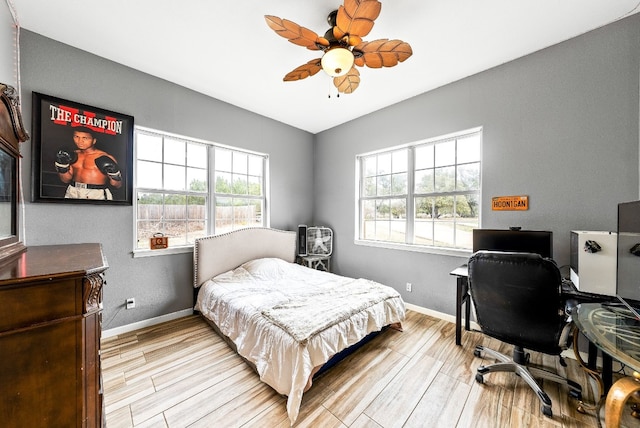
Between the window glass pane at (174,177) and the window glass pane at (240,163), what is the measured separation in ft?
2.34

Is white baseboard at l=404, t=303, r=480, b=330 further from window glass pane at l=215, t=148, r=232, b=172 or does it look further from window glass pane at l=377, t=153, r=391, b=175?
window glass pane at l=215, t=148, r=232, b=172

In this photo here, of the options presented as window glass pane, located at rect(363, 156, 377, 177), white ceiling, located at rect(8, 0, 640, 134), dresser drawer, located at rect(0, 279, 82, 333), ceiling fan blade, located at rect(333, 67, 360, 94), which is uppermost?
white ceiling, located at rect(8, 0, 640, 134)

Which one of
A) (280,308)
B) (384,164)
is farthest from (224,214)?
(384,164)

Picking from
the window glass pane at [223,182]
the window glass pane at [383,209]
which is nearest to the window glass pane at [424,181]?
the window glass pane at [383,209]

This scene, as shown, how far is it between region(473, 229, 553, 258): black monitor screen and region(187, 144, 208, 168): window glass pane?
11.2 feet

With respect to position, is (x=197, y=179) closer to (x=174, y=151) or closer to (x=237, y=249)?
(x=174, y=151)

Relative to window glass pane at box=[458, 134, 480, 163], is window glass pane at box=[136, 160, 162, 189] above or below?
below

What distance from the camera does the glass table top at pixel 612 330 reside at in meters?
0.98

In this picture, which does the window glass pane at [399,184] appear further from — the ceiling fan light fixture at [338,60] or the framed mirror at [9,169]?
the framed mirror at [9,169]

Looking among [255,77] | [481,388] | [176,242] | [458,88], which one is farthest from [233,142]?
[481,388]

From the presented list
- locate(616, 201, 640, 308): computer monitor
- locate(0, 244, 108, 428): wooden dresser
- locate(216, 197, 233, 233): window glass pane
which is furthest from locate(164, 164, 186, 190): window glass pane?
locate(616, 201, 640, 308): computer monitor

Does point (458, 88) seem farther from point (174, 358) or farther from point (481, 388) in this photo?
point (174, 358)

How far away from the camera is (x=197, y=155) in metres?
3.16

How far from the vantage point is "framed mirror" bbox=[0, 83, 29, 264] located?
47.7 inches
